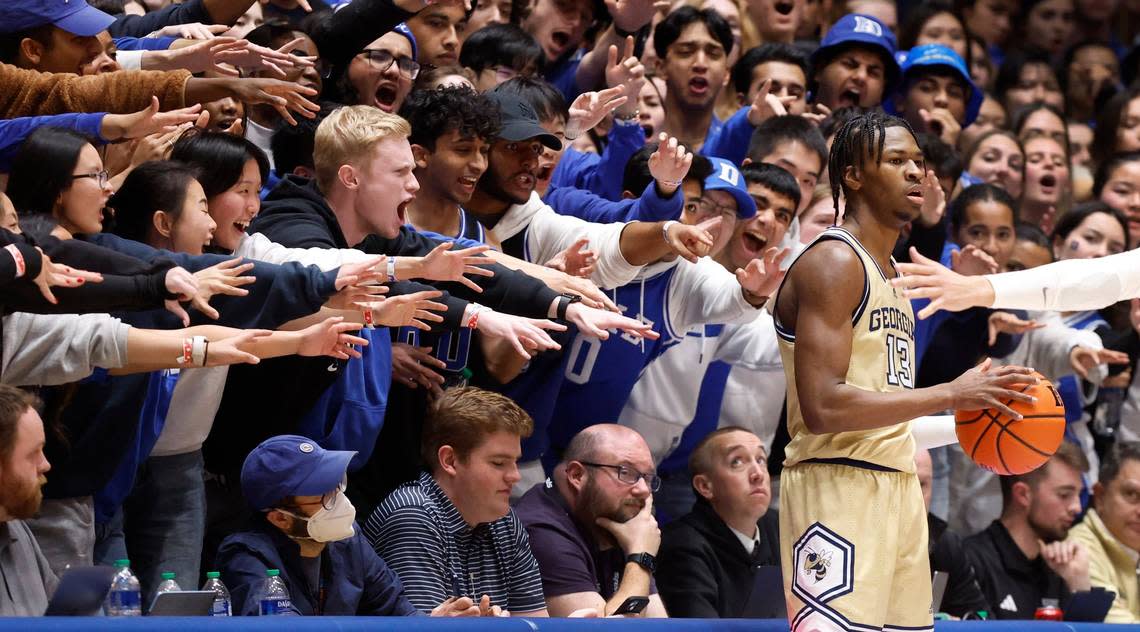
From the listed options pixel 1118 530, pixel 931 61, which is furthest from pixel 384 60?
pixel 1118 530

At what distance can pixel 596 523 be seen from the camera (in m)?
6.95

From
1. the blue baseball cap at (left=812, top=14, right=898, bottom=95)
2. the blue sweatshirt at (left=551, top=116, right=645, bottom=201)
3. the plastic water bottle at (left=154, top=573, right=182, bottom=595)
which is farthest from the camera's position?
the blue baseball cap at (left=812, top=14, right=898, bottom=95)

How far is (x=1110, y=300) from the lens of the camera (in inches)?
230

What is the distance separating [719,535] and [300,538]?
85.2 inches

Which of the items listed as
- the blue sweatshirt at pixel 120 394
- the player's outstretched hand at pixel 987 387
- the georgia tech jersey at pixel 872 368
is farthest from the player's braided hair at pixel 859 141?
the blue sweatshirt at pixel 120 394

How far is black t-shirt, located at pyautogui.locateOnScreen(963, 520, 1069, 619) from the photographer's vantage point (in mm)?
8312

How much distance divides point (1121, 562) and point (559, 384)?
11.5 feet

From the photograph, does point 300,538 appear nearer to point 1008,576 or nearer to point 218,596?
point 218,596

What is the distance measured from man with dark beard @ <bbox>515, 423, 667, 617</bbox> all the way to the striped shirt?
22cm

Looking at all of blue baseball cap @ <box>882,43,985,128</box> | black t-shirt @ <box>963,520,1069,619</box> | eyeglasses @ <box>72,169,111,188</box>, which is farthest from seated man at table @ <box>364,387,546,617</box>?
blue baseball cap @ <box>882,43,985,128</box>

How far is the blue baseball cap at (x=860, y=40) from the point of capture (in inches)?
392

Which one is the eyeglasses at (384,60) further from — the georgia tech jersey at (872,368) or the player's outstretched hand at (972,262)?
the georgia tech jersey at (872,368)

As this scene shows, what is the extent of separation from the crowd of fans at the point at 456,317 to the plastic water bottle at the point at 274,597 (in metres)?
0.03

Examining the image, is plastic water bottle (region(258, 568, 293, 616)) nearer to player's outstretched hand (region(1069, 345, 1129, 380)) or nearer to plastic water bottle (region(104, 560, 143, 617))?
plastic water bottle (region(104, 560, 143, 617))
